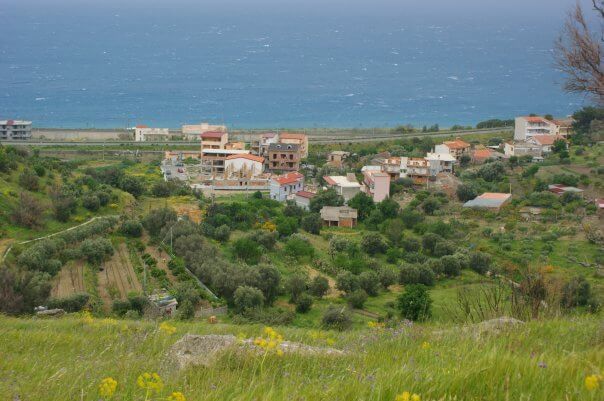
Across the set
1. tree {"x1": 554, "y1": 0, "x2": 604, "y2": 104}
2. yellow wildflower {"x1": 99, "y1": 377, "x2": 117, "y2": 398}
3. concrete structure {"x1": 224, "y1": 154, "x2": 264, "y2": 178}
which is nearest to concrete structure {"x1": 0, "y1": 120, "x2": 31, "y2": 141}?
concrete structure {"x1": 224, "y1": 154, "x2": 264, "y2": 178}

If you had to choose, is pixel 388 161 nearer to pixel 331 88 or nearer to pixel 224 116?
pixel 224 116

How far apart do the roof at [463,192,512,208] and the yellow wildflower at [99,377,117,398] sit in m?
21.4

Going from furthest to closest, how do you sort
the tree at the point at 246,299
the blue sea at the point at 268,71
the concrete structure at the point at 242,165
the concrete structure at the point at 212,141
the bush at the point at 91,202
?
1. the blue sea at the point at 268,71
2. the concrete structure at the point at 212,141
3. the concrete structure at the point at 242,165
4. the bush at the point at 91,202
5. the tree at the point at 246,299

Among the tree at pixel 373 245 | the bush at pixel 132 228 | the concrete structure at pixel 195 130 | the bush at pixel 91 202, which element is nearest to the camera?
the bush at pixel 132 228

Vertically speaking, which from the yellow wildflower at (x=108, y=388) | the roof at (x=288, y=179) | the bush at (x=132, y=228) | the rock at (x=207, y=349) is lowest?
the bush at (x=132, y=228)

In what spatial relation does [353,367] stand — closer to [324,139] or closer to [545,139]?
[545,139]

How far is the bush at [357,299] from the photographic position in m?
13.9

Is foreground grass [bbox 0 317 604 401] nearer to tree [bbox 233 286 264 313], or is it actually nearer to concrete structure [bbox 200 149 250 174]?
tree [bbox 233 286 264 313]

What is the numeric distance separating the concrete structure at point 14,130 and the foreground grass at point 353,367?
3779cm

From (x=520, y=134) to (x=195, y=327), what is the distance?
34.4m

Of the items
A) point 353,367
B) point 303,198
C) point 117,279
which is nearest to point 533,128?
point 303,198

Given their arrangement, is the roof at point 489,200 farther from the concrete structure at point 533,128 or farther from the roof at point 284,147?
the concrete structure at point 533,128

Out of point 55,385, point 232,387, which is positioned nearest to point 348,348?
point 232,387

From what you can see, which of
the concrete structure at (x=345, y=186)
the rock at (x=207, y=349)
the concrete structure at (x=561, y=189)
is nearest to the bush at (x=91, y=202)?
the concrete structure at (x=345, y=186)
